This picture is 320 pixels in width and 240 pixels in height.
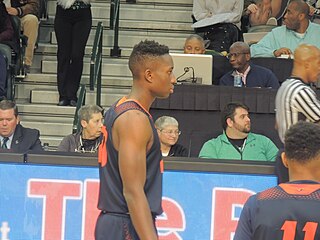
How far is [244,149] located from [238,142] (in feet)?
0.37

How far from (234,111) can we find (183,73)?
1.46 metres

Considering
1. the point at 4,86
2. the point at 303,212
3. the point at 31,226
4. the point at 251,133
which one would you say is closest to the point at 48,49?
the point at 4,86

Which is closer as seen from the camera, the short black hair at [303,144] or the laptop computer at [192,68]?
the short black hair at [303,144]

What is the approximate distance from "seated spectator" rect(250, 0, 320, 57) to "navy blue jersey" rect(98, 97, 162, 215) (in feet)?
21.7

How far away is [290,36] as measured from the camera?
470 inches

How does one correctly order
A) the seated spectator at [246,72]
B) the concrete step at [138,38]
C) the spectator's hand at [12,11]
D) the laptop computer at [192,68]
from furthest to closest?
the concrete step at [138,38], the spectator's hand at [12,11], the seated spectator at [246,72], the laptop computer at [192,68]

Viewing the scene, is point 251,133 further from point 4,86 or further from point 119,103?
point 119,103

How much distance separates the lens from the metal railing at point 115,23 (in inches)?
524

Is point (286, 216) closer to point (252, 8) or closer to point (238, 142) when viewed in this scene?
point (238, 142)

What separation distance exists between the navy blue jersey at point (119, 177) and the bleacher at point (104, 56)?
6.72m

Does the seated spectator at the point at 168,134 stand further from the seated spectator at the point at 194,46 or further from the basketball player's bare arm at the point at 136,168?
the basketball player's bare arm at the point at 136,168

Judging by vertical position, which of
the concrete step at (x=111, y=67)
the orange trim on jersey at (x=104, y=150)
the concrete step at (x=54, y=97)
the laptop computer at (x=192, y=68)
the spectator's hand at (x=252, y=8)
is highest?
the spectator's hand at (x=252, y=8)

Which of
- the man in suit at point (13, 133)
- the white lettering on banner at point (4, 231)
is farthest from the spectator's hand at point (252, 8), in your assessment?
the white lettering on banner at point (4, 231)

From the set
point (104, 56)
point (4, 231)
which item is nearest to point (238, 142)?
point (4, 231)
